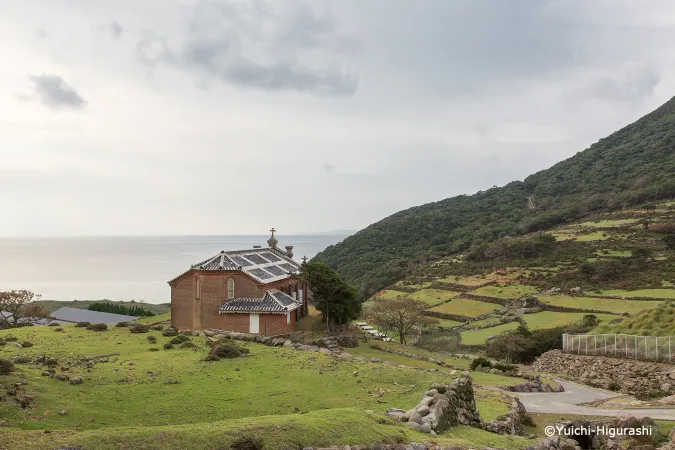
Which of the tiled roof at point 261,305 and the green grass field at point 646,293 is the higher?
the tiled roof at point 261,305

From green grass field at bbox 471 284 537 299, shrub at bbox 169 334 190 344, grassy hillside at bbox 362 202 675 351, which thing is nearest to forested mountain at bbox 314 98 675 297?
grassy hillside at bbox 362 202 675 351

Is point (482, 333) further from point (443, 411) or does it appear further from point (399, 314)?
point (443, 411)

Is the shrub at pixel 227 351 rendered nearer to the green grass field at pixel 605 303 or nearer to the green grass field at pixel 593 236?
the green grass field at pixel 605 303

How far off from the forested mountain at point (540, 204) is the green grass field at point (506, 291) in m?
29.7

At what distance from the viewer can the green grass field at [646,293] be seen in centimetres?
5281

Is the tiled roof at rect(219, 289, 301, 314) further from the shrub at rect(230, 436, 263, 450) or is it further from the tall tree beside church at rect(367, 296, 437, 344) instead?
the shrub at rect(230, 436, 263, 450)

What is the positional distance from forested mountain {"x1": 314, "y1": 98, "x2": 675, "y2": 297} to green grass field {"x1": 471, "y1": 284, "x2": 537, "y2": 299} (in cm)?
2970

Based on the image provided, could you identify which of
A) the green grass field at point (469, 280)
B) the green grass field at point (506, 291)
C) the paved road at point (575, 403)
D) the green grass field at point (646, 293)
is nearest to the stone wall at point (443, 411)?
the paved road at point (575, 403)

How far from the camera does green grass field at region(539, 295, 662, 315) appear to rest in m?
49.2

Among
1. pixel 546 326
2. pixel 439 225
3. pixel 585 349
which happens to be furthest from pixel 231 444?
pixel 439 225

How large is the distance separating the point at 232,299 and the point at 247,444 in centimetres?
2856

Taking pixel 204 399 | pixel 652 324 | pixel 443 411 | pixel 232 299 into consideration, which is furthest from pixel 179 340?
pixel 652 324

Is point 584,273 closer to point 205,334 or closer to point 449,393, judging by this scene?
point 205,334

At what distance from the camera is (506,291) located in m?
68.2
